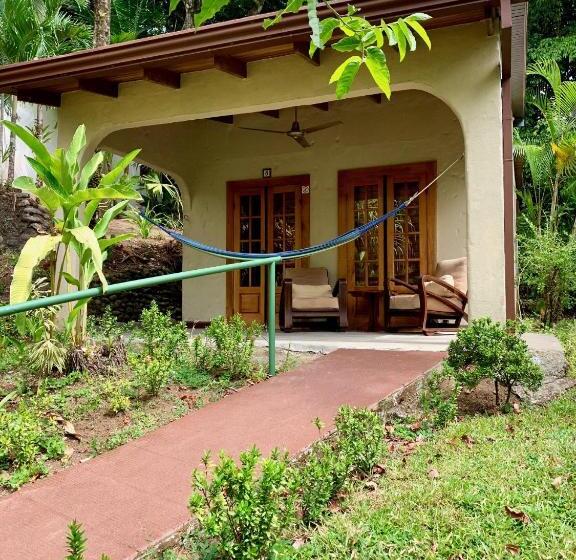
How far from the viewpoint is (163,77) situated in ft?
18.5

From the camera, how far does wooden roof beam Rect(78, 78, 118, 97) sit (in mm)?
5723

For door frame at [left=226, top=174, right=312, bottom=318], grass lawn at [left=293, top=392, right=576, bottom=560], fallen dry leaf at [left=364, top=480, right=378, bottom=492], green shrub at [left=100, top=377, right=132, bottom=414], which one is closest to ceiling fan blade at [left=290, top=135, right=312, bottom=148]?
door frame at [left=226, top=174, right=312, bottom=318]

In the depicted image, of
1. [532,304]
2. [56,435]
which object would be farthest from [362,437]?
[532,304]

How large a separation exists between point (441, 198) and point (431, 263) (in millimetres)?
872

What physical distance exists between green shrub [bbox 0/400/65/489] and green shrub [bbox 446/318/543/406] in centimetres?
241

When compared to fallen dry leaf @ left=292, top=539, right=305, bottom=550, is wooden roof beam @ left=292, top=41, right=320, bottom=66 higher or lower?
higher

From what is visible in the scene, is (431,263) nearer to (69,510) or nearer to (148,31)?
(69,510)

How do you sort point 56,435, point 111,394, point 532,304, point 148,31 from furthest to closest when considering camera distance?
1. point 148,31
2. point 532,304
3. point 111,394
4. point 56,435

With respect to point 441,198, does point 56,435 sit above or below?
below

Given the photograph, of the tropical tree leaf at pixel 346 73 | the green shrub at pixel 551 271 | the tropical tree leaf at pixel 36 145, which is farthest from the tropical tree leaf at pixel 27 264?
the green shrub at pixel 551 271

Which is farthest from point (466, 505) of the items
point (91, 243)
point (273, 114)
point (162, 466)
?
point (273, 114)

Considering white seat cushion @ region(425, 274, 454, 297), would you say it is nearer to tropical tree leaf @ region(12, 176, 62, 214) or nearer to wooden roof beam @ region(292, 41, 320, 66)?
wooden roof beam @ region(292, 41, 320, 66)

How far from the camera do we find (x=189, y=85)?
5.85 m

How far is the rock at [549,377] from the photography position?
3.85m
